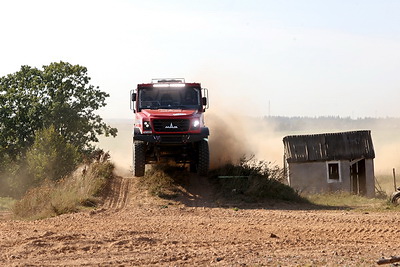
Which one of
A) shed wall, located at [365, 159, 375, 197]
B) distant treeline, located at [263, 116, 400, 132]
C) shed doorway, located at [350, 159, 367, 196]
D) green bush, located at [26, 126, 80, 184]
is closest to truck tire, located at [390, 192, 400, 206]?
shed doorway, located at [350, 159, 367, 196]

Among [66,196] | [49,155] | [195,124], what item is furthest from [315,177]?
[66,196]

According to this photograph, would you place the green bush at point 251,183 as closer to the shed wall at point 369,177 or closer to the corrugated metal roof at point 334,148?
the corrugated metal roof at point 334,148

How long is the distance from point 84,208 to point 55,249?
823 centimetres

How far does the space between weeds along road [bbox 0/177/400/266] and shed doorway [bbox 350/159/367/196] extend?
18947 millimetres

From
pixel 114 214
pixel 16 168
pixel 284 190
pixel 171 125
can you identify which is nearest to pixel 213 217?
pixel 114 214

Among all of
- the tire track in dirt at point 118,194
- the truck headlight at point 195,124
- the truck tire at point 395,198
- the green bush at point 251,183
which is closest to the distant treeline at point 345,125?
the green bush at point 251,183

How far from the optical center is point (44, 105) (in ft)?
156

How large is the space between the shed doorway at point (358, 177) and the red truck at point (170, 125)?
1773 centimetres

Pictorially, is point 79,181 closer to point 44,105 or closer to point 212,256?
point 212,256

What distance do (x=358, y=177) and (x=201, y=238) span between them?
26.9 metres

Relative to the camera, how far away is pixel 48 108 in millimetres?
47125

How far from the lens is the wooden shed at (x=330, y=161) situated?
37656 millimetres

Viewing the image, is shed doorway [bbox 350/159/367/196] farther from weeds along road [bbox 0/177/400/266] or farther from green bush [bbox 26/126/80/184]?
weeds along road [bbox 0/177/400/266]

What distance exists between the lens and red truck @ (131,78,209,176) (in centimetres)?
2111
